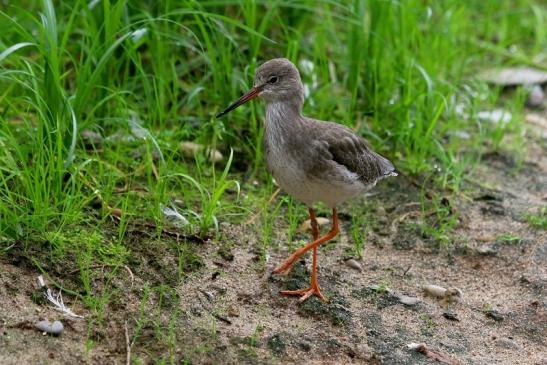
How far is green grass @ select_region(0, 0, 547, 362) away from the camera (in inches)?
199

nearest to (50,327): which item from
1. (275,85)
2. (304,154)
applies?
(304,154)

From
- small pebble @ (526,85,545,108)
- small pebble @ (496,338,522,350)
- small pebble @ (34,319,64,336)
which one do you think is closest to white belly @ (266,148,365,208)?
small pebble @ (496,338,522,350)

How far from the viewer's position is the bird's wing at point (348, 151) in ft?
17.5

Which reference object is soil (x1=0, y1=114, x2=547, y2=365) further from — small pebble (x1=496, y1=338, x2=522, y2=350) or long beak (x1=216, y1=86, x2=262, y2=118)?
long beak (x1=216, y1=86, x2=262, y2=118)

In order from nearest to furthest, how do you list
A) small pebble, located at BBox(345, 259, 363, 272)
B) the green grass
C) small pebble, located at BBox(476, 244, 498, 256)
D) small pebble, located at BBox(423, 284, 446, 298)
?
the green grass
small pebble, located at BBox(423, 284, 446, 298)
small pebble, located at BBox(345, 259, 363, 272)
small pebble, located at BBox(476, 244, 498, 256)

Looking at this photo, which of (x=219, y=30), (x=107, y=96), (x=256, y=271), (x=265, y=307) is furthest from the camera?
(x=219, y=30)

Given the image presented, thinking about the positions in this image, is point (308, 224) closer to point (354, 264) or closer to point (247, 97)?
point (354, 264)

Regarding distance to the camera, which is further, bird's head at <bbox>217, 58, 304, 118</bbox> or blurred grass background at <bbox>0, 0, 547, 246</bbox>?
bird's head at <bbox>217, 58, 304, 118</bbox>

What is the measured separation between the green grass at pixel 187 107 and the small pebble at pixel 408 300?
0.62 meters

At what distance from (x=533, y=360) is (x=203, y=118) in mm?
2880

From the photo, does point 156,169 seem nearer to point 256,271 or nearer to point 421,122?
point 256,271

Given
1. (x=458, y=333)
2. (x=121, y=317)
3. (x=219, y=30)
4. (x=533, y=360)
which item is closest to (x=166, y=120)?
(x=219, y=30)

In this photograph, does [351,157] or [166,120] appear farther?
[166,120]

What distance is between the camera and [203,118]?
255 inches
